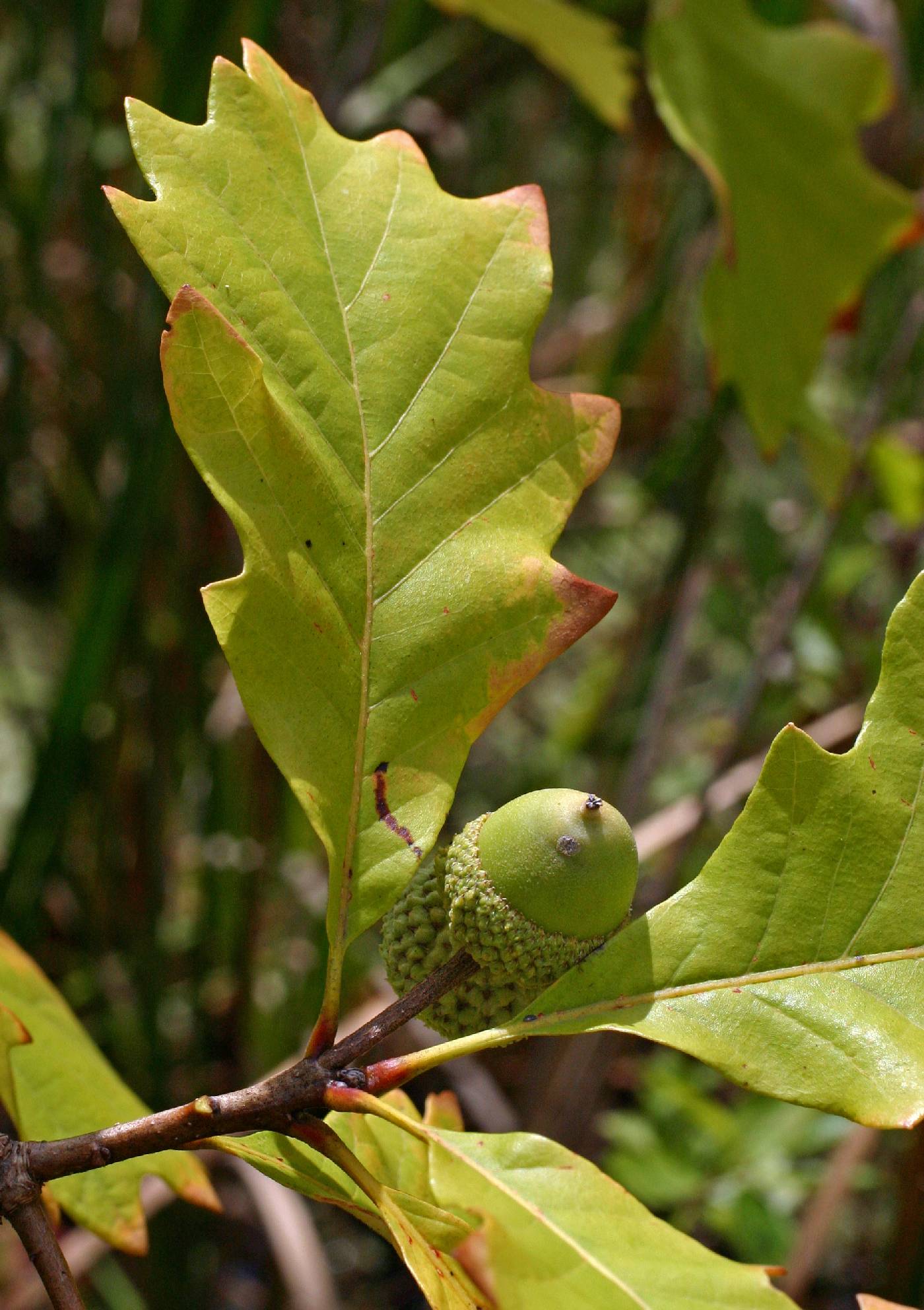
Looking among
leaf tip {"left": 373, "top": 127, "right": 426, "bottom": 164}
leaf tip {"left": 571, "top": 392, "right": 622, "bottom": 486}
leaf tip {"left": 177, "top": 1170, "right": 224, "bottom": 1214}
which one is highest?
leaf tip {"left": 373, "top": 127, "right": 426, "bottom": 164}

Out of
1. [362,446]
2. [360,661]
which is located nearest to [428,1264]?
[360,661]

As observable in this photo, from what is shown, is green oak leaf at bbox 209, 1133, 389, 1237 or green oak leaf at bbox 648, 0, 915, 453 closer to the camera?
green oak leaf at bbox 209, 1133, 389, 1237

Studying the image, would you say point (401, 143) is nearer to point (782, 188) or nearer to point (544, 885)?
point (544, 885)

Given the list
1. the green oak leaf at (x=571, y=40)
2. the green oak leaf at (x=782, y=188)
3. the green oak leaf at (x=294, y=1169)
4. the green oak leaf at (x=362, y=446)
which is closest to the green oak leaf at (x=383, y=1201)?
the green oak leaf at (x=294, y=1169)

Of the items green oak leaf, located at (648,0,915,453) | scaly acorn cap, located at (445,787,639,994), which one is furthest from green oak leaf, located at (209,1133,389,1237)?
green oak leaf, located at (648,0,915,453)

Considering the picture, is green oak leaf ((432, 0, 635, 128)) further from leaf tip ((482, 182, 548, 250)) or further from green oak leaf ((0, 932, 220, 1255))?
green oak leaf ((0, 932, 220, 1255))

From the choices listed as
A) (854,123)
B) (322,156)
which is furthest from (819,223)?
(322,156)

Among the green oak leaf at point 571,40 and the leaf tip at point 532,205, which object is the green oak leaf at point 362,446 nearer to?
the leaf tip at point 532,205
